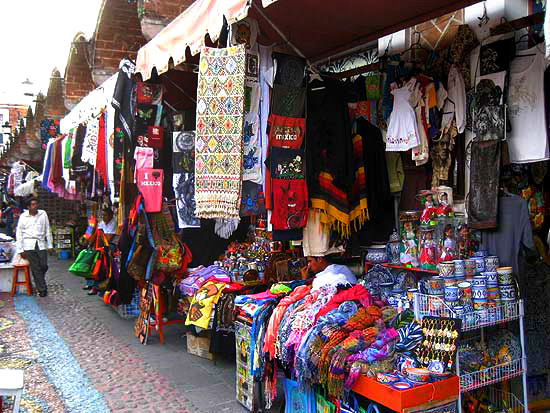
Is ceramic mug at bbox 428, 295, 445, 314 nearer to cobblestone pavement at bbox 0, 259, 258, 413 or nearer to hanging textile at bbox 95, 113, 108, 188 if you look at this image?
cobblestone pavement at bbox 0, 259, 258, 413

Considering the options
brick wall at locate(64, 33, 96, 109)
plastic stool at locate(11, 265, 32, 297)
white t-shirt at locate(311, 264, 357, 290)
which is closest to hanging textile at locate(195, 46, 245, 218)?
white t-shirt at locate(311, 264, 357, 290)

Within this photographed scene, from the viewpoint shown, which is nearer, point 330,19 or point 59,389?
point 330,19

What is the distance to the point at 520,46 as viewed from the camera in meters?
3.86

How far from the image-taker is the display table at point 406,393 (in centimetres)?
277

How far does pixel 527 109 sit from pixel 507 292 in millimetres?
1377

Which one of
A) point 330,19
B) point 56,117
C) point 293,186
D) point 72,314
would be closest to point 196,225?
point 293,186

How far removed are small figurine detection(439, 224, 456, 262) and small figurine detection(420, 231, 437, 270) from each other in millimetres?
91

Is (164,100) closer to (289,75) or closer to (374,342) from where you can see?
(289,75)

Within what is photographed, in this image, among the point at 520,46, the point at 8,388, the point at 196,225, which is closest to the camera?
the point at 8,388

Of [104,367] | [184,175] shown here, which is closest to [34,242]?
[104,367]

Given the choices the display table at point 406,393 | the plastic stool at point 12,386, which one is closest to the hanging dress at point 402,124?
the display table at point 406,393

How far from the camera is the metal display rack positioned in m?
3.18

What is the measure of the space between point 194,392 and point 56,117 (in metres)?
13.6

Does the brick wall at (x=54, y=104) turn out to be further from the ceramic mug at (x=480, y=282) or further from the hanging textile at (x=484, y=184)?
the ceramic mug at (x=480, y=282)
